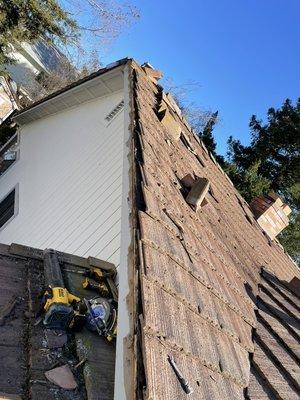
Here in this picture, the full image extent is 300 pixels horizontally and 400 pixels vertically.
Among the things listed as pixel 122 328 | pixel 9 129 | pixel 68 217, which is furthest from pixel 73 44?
pixel 122 328

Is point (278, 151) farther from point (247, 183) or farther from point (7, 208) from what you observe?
point (7, 208)

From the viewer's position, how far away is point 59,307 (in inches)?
126

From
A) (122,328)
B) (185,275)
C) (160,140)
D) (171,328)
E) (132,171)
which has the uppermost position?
(160,140)

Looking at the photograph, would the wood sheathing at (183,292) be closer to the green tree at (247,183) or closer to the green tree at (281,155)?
the green tree at (247,183)

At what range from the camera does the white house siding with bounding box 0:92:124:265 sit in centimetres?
628

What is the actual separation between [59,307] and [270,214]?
7.90 meters

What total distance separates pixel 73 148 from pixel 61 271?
17.9 feet

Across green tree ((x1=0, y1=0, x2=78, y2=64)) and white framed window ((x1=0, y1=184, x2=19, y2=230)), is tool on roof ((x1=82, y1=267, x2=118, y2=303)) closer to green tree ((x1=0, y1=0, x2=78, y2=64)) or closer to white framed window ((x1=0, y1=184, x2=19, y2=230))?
white framed window ((x1=0, y1=184, x2=19, y2=230))

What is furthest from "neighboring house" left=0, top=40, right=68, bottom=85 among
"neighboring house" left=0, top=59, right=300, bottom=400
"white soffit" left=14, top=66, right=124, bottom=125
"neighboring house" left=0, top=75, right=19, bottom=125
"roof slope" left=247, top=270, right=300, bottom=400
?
"roof slope" left=247, top=270, right=300, bottom=400

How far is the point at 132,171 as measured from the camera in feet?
11.8

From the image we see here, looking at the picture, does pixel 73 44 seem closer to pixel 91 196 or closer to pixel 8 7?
pixel 8 7

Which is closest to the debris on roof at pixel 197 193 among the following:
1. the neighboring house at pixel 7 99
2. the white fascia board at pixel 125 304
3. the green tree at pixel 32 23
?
the white fascia board at pixel 125 304

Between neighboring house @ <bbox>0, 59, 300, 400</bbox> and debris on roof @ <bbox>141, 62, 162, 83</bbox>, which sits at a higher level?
debris on roof @ <bbox>141, 62, 162, 83</bbox>

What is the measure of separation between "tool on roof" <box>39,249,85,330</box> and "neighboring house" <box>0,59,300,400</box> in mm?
811
